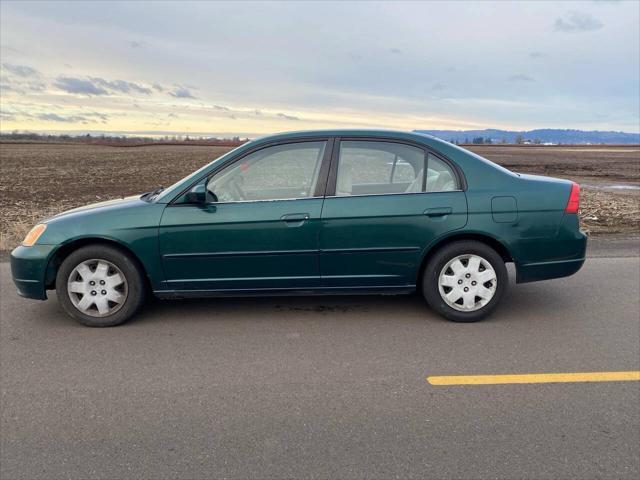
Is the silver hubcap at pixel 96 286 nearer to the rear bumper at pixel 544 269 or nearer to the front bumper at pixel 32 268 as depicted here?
the front bumper at pixel 32 268

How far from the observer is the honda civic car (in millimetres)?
4402

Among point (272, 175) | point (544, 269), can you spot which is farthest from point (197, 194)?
point (544, 269)

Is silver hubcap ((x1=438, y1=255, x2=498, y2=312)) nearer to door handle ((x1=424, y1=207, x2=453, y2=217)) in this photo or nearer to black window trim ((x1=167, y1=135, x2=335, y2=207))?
door handle ((x1=424, y1=207, x2=453, y2=217))

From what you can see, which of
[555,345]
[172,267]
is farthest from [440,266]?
[172,267]

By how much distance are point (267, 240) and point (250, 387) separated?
137cm

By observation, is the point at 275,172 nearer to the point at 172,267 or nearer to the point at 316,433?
the point at 172,267

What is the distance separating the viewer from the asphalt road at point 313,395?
265 cm

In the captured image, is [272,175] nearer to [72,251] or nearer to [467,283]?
[72,251]

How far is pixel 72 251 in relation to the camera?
4.52m

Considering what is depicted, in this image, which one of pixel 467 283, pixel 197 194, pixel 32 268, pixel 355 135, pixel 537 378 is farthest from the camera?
pixel 355 135

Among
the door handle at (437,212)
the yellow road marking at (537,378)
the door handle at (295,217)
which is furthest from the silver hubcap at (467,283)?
the door handle at (295,217)

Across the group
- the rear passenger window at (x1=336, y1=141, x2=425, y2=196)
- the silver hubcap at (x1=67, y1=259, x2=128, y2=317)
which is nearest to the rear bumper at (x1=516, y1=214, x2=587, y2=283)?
the rear passenger window at (x1=336, y1=141, x2=425, y2=196)

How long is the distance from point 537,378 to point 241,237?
2.45 meters

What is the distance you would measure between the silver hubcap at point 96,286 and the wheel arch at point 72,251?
16 centimetres
